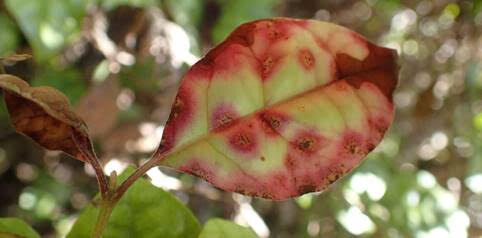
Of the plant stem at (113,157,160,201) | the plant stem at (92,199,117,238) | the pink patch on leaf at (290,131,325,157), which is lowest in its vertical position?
the pink patch on leaf at (290,131,325,157)

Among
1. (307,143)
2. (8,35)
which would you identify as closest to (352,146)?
(307,143)

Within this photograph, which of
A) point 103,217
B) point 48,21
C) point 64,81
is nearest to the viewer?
point 103,217

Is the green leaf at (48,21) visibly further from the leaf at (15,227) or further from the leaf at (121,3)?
the leaf at (15,227)

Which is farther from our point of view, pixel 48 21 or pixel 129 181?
pixel 48 21

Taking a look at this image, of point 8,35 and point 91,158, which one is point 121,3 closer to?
point 8,35

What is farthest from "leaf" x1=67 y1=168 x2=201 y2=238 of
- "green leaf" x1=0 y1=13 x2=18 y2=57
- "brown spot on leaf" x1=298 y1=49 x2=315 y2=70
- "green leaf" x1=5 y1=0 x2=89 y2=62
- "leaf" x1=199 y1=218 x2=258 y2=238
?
"green leaf" x1=0 y1=13 x2=18 y2=57

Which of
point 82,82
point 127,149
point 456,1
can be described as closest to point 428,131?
point 456,1

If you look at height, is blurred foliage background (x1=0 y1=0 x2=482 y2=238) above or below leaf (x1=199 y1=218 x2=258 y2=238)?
below

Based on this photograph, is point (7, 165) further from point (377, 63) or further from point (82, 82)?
point (377, 63)

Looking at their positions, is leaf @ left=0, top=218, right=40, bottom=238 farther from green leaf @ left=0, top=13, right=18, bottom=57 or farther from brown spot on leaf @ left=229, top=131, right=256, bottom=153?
green leaf @ left=0, top=13, right=18, bottom=57
